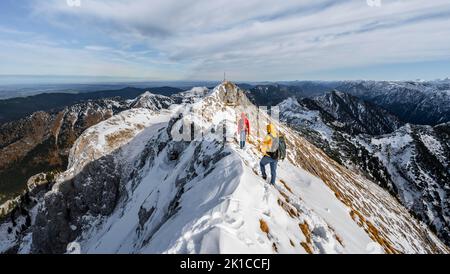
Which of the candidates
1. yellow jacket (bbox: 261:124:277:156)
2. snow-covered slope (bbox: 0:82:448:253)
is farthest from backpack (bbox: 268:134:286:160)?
snow-covered slope (bbox: 0:82:448:253)

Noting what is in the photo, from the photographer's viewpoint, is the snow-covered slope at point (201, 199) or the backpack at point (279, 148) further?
the backpack at point (279, 148)

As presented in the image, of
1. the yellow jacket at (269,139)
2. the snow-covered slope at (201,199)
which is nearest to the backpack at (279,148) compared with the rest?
the yellow jacket at (269,139)

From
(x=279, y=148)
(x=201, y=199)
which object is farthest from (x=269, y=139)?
(x=201, y=199)

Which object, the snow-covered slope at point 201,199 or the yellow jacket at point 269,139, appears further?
the yellow jacket at point 269,139

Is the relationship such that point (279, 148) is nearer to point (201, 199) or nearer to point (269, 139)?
point (269, 139)

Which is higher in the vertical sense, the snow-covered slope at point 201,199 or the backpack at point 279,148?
the backpack at point 279,148

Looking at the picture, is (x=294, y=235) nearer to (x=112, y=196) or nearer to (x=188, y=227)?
(x=188, y=227)

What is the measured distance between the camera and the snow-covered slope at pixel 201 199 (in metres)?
15.8

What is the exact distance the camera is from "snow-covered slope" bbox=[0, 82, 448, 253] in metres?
15.8

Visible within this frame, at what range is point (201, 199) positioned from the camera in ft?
68.7

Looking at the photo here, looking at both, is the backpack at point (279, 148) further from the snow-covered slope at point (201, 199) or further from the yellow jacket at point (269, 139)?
the snow-covered slope at point (201, 199)

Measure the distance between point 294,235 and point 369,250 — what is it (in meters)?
8.59

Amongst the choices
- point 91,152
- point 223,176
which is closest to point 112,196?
point 91,152
